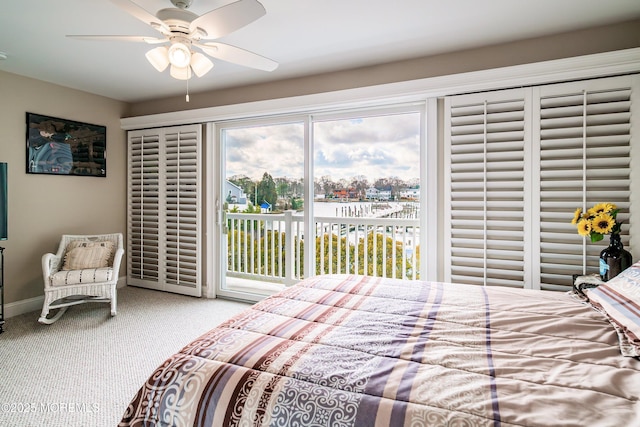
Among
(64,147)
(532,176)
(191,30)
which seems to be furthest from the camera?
(64,147)

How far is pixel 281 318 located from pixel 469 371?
795 mm

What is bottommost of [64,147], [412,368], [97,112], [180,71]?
[412,368]

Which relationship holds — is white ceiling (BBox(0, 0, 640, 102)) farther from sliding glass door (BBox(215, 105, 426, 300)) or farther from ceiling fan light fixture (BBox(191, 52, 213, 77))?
sliding glass door (BBox(215, 105, 426, 300))

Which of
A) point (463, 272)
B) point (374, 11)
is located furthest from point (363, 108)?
point (463, 272)

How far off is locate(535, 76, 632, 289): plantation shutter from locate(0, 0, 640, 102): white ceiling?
0.51 metres

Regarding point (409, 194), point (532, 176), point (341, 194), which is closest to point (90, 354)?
point (341, 194)

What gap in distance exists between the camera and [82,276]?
320 centimetres

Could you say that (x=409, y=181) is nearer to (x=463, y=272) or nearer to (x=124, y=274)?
(x=463, y=272)

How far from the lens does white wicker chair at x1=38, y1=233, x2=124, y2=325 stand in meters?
3.11

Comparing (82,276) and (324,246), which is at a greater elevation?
(324,246)

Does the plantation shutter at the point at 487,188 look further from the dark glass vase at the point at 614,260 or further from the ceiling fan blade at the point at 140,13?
the ceiling fan blade at the point at 140,13

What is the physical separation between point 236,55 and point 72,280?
2.71 m

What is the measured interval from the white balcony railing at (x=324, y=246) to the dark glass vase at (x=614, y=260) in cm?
183

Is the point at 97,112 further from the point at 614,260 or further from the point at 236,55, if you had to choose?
the point at 614,260
